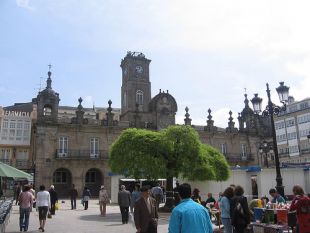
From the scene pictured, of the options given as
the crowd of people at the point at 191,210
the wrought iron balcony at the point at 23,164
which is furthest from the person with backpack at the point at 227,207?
the wrought iron balcony at the point at 23,164

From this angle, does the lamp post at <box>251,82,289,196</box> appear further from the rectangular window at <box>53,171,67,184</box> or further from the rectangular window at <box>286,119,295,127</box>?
the rectangular window at <box>286,119,295,127</box>

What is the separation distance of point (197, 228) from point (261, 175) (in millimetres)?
22797

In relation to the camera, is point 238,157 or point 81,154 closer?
point 81,154

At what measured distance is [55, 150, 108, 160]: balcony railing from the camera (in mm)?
42125

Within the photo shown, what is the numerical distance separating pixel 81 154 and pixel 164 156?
24.3 metres

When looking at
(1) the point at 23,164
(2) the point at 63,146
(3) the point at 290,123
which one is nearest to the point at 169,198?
(2) the point at 63,146

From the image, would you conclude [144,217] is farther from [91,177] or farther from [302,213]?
[91,177]

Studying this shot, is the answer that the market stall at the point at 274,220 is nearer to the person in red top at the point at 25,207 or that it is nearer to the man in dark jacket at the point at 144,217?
the man in dark jacket at the point at 144,217

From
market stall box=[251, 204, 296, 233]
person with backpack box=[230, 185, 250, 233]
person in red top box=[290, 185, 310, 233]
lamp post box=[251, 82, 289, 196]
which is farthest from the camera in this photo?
lamp post box=[251, 82, 289, 196]

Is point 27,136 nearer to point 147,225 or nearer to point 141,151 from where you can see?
point 141,151

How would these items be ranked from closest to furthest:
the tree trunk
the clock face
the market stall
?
the market stall < the tree trunk < the clock face

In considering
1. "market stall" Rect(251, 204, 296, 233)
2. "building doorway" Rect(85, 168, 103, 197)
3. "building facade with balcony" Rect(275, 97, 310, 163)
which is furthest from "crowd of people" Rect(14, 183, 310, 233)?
"building facade with balcony" Rect(275, 97, 310, 163)

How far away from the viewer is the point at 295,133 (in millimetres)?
56000

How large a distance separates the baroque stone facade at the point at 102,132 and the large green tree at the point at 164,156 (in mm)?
21726
